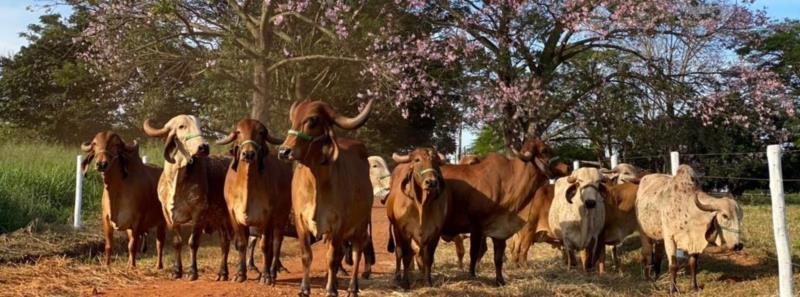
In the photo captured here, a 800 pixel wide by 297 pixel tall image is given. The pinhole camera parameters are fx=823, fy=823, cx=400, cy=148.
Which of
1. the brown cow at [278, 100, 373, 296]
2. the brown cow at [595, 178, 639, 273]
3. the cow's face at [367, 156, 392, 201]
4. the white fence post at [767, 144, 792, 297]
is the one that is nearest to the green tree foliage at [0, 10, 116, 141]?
the cow's face at [367, 156, 392, 201]

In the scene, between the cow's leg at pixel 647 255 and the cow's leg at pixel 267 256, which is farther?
Answer: the cow's leg at pixel 647 255

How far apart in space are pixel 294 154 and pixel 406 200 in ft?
8.06

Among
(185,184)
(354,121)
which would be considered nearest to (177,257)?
(185,184)

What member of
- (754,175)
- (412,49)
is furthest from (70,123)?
(754,175)

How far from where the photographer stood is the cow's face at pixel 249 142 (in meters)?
8.30

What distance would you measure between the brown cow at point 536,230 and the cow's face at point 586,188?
0.92 m

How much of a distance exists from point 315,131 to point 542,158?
3933mm

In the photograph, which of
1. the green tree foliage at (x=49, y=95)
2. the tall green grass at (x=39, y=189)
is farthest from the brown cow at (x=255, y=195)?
the green tree foliage at (x=49, y=95)

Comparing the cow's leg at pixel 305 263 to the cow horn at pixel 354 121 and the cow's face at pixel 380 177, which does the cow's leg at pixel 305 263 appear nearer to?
the cow horn at pixel 354 121

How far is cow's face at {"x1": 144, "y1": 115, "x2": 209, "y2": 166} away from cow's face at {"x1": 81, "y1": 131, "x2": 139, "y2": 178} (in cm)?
84

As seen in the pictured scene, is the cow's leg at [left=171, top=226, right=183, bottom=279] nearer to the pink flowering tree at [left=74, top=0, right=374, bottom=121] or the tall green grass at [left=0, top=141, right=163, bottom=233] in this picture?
the tall green grass at [left=0, top=141, right=163, bottom=233]

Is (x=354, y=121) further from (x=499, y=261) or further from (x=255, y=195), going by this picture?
(x=499, y=261)

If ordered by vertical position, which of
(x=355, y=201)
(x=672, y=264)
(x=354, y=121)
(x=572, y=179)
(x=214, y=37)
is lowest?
(x=672, y=264)

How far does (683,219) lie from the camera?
10242mm
